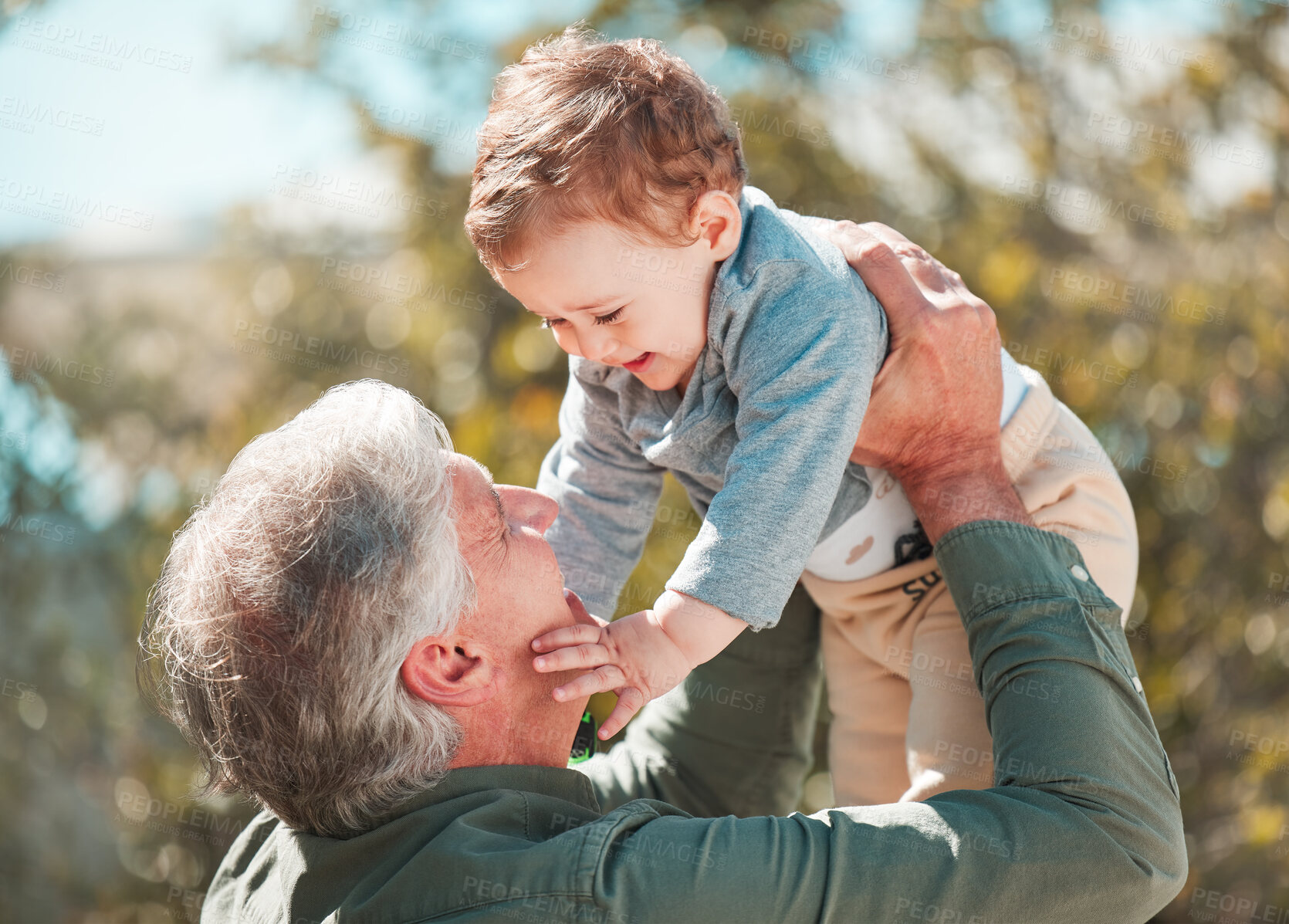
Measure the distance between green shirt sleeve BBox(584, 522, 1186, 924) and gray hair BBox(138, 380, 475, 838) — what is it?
361mm

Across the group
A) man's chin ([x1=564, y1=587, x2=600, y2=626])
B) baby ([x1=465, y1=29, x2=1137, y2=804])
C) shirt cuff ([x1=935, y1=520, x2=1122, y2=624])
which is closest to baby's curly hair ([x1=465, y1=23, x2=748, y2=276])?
baby ([x1=465, y1=29, x2=1137, y2=804])

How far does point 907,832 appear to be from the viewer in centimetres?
138

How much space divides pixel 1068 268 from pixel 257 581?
10.5 ft

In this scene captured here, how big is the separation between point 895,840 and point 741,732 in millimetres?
892

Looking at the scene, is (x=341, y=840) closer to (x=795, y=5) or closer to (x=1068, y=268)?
(x=1068, y=268)

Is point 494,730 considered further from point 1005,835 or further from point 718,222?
point 718,222

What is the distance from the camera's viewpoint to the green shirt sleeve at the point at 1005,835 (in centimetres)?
132

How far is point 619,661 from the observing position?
1.61 metres

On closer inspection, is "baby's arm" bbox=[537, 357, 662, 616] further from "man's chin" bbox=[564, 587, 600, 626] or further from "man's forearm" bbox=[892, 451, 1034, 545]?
"man's forearm" bbox=[892, 451, 1034, 545]

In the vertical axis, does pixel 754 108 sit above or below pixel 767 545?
above

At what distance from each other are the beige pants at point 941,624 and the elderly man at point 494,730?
0.15 meters

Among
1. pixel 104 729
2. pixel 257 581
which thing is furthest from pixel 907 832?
pixel 104 729

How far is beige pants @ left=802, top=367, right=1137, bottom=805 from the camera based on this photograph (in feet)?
5.84

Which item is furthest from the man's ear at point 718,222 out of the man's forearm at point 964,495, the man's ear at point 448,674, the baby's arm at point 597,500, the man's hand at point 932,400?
the man's ear at point 448,674
